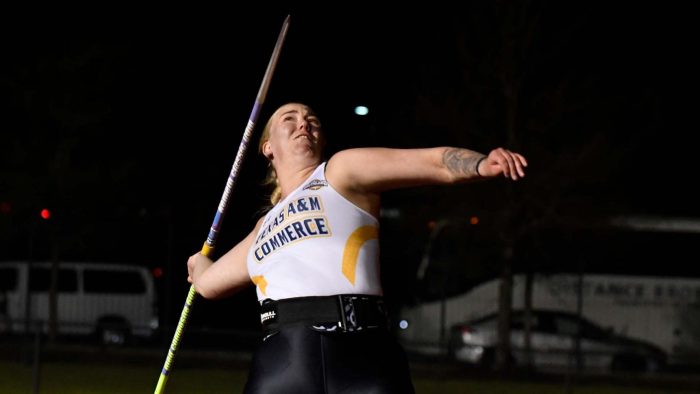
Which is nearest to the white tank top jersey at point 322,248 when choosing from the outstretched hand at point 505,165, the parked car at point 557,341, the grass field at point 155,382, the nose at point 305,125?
the nose at point 305,125

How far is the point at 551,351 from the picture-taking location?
18703 millimetres

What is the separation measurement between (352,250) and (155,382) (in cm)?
1234

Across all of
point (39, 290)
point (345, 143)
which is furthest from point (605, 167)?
point (345, 143)

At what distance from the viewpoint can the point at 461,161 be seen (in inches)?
180

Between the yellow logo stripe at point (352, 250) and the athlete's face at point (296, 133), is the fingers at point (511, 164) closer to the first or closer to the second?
the yellow logo stripe at point (352, 250)

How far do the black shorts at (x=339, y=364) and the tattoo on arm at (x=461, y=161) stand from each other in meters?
0.72

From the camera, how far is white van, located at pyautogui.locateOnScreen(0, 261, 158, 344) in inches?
992

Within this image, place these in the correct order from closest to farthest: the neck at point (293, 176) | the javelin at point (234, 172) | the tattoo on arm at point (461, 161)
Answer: the tattoo on arm at point (461, 161) → the neck at point (293, 176) → the javelin at point (234, 172)

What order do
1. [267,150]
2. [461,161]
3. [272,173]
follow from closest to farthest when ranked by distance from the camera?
[461,161]
[267,150]
[272,173]

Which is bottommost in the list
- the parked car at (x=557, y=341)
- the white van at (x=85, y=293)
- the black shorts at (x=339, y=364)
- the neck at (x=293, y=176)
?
the black shorts at (x=339, y=364)

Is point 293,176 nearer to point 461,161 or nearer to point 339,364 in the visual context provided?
point 339,364

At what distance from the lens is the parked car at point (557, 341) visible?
21422mm

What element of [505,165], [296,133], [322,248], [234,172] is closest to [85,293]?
[234,172]

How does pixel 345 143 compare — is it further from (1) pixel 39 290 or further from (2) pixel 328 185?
(2) pixel 328 185
